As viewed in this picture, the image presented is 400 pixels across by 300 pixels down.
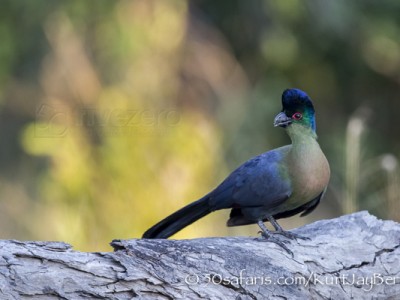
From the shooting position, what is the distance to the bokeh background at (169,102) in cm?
654

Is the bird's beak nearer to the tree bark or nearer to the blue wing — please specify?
the blue wing

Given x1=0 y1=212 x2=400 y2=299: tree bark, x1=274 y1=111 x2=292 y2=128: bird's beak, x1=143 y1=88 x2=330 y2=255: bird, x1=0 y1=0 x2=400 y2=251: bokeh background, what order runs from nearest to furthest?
1. x1=0 y1=212 x2=400 y2=299: tree bark
2. x1=143 y1=88 x2=330 y2=255: bird
3. x1=274 y1=111 x2=292 y2=128: bird's beak
4. x1=0 y1=0 x2=400 y2=251: bokeh background

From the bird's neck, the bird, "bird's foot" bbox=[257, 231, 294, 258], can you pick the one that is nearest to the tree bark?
"bird's foot" bbox=[257, 231, 294, 258]

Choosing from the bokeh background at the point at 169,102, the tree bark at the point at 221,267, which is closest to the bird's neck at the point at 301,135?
the tree bark at the point at 221,267

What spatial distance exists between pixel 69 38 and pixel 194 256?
5894mm

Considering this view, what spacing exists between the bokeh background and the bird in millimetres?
1212

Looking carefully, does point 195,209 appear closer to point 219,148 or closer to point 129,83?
point 219,148

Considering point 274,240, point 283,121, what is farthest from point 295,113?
point 274,240

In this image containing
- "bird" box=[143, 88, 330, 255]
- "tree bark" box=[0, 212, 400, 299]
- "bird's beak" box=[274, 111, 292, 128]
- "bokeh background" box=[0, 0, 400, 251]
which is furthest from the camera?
"bokeh background" box=[0, 0, 400, 251]

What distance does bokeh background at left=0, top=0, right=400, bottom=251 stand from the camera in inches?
257

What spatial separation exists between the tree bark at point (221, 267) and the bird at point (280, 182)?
19 centimetres

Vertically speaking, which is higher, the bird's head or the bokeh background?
the bokeh background

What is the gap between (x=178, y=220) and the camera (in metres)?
4.38

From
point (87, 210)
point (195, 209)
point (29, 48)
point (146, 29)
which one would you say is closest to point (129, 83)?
point (146, 29)
